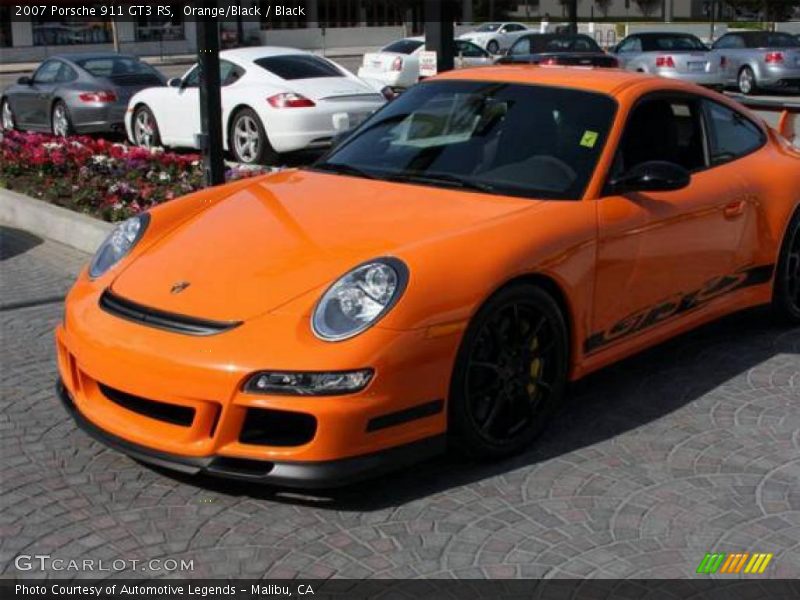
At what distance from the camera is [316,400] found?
3699 millimetres

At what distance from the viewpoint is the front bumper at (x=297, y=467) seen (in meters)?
3.74

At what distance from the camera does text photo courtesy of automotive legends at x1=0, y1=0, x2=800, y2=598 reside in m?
→ 3.62

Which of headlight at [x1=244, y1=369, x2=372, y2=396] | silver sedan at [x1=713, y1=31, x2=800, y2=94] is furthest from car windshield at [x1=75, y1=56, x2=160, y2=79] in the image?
silver sedan at [x1=713, y1=31, x2=800, y2=94]

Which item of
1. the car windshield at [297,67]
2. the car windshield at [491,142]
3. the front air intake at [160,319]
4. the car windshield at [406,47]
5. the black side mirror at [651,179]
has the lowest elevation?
the front air intake at [160,319]

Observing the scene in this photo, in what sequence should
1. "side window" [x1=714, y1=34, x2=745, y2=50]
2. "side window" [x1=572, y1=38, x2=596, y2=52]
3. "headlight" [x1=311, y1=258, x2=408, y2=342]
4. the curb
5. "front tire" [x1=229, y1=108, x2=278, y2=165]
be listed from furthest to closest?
"side window" [x1=714, y1=34, x2=745, y2=50]
"side window" [x1=572, y1=38, x2=596, y2=52]
"front tire" [x1=229, y1=108, x2=278, y2=165]
the curb
"headlight" [x1=311, y1=258, x2=408, y2=342]

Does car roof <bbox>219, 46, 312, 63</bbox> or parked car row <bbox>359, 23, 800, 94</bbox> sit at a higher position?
car roof <bbox>219, 46, 312, 63</bbox>

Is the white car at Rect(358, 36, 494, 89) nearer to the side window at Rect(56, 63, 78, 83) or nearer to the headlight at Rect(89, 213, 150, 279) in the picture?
the side window at Rect(56, 63, 78, 83)

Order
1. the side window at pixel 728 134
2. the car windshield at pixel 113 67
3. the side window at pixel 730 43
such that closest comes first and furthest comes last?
the side window at pixel 728 134 < the car windshield at pixel 113 67 < the side window at pixel 730 43

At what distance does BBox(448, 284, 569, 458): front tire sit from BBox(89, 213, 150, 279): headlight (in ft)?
5.17

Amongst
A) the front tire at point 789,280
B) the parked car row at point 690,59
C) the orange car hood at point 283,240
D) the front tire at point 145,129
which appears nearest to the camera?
the orange car hood at point 283,240

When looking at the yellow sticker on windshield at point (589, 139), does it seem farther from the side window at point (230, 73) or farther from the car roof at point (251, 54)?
the car roof at point (251, 54)

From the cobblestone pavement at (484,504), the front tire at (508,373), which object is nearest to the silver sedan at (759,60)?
the cobblestone pavement at (484,504)

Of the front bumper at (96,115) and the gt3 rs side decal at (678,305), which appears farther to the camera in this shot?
the front bumper at (96,115)

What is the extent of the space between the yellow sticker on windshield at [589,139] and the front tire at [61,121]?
11.7 meters
